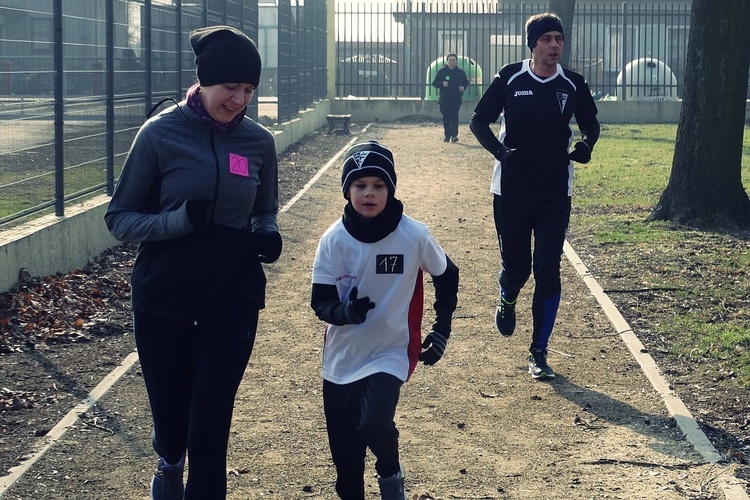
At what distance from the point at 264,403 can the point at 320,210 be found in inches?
353

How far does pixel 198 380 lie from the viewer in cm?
449

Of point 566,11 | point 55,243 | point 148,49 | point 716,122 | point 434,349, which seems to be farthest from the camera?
point 566,11

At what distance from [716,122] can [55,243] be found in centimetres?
791

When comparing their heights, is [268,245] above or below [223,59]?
below

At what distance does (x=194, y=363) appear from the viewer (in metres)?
4.56

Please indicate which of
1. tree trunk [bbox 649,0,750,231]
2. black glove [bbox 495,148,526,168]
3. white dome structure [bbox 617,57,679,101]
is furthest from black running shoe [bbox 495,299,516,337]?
white dome structure [bbox 617,57,679,101]

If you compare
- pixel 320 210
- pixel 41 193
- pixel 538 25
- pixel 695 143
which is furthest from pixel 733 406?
pixel 320 210

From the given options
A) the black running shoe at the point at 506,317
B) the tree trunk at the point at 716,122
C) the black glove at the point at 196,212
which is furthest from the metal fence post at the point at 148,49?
the black glove at the point at 196,212

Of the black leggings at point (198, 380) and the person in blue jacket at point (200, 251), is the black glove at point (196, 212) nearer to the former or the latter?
the person in blue jacket at point (200, 251)

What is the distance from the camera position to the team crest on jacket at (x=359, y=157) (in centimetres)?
480

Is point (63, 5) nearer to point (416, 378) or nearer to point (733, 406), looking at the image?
point (416, 378)

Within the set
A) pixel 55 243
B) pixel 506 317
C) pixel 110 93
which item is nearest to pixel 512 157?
pixel 506 317

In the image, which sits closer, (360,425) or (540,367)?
(360,425)

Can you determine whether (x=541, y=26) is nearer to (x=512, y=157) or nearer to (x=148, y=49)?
(x=512, y=157)
